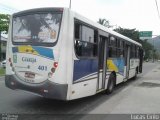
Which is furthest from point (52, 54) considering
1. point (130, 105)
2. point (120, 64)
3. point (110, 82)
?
point (120, 64)

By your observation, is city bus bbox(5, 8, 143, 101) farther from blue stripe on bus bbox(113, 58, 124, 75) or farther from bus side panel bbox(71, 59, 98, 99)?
blue stripe on bus bbox(113, 58, 124, 75)

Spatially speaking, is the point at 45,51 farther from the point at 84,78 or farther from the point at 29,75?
the point at 84,78

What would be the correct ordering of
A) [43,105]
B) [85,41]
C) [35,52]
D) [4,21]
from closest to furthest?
1. [35,52]
2. [85,41]
3. [43,105]
4. [4,21]

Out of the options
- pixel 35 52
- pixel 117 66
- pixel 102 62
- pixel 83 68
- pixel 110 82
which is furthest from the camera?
pixel 117 66

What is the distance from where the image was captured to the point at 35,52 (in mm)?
7754

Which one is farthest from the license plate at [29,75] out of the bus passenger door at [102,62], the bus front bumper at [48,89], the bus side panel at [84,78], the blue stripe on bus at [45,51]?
the bus passenger door at [102,62]

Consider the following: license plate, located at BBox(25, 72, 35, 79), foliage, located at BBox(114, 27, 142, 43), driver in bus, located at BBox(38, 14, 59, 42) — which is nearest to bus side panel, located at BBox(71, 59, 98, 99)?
driver in bus, located at BBox(38, 14, 59, 42)

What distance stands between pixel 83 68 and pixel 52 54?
1.29m

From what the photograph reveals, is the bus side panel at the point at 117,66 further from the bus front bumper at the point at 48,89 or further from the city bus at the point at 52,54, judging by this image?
the bus front bumper at the point at 48,89

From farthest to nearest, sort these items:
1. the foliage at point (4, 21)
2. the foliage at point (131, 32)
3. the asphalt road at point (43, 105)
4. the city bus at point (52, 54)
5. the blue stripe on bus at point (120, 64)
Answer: the foliage at point (131, 32), the foliage at point (4, 21), the blue stripe on bus at point (120, 64), the asphalt road at point (43, 105), the city bus at point (52, 54)

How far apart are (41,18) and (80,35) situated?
50.0 inches

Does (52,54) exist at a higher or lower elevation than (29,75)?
higher

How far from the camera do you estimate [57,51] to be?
7.42 meters

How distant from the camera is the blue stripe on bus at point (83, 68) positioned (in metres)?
7.82
